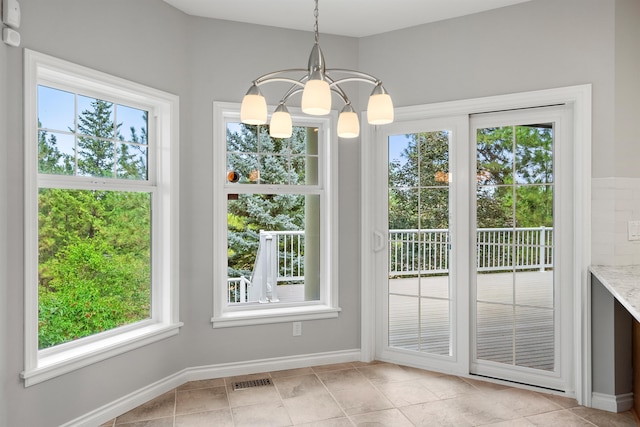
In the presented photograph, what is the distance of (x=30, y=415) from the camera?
7.34 ft

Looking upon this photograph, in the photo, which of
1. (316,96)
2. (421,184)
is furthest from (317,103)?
(421,184)

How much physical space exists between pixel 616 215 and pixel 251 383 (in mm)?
2740

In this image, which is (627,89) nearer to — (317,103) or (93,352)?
(317,103)

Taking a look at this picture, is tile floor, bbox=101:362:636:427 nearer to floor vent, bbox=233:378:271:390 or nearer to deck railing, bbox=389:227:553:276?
floor vent, bbox=233:378:271:390

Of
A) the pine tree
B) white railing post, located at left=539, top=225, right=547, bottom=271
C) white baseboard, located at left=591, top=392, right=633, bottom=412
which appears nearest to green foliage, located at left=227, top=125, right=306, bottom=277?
the pine tree

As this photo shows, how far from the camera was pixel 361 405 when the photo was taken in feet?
9.37

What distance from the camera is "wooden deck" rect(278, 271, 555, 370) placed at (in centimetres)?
312

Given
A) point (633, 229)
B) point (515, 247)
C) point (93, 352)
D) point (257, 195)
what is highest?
point (257, 195)

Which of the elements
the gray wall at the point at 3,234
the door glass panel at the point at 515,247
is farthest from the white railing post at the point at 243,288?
the door glass panel at the point at 515,247

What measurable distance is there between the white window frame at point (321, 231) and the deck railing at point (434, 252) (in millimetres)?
164

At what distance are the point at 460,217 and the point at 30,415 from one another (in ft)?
9.74

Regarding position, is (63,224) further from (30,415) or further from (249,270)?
(249,270)

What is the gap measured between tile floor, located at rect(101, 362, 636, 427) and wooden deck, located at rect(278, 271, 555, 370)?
25 cm

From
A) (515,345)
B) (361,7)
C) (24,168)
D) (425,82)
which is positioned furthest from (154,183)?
(515,345)
